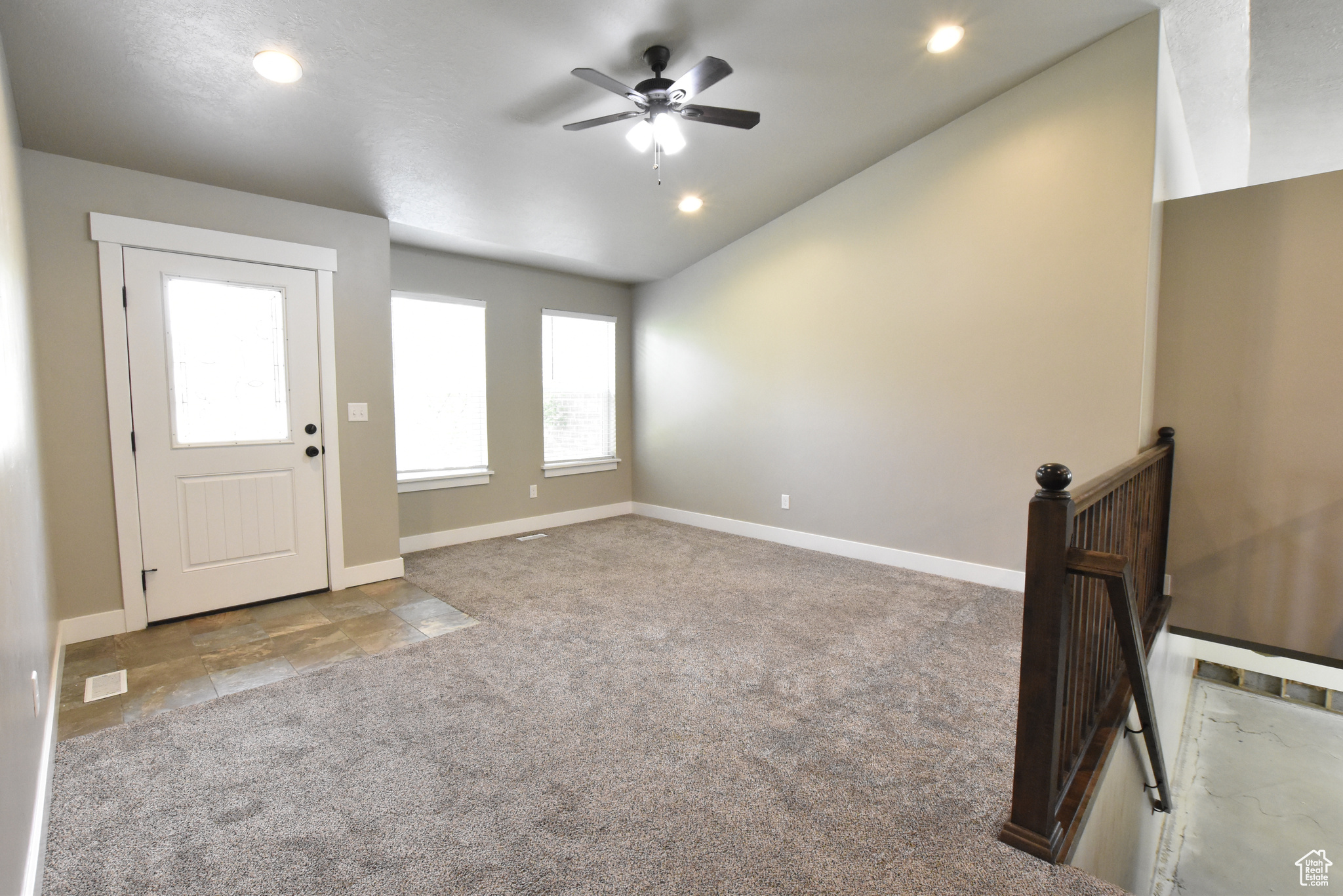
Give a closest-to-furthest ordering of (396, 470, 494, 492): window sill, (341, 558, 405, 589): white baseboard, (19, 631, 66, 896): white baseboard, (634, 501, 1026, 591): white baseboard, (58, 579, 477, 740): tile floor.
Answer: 1. (19, 631, 66, 896): white baseboard
2. (58, 579, 477, 740): tile floor
3. (634, 501, 1026, 591): white baseboard
4. (341, 558, 405, 589): white baseboard
5. (396, 470, 494, 492): window sill

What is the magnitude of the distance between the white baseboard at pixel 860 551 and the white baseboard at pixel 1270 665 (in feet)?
4.56

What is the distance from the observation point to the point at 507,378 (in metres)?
5.12

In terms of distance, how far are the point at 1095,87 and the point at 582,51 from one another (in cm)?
275

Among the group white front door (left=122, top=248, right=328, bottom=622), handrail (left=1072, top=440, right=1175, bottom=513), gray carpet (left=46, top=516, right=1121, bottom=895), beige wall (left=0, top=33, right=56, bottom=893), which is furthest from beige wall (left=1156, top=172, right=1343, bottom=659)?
white front door (left=122, top=248, right=328, bottom=622)

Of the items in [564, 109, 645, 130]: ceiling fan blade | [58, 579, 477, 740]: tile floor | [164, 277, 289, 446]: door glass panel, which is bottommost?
[58, 579, 477, 740]: tile floor

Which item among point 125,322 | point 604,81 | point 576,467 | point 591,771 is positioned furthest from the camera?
point 576,467

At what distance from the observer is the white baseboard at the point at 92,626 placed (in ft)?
9.34

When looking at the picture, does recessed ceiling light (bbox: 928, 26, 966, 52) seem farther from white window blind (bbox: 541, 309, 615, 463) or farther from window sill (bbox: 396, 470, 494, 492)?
window sill (bbox: 396, 470, 494, 492)

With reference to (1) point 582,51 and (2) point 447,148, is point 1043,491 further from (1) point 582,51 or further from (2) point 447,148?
(2) point 447,148

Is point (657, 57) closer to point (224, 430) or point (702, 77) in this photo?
point (702, 77)

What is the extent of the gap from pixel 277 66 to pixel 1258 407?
5.08 metres

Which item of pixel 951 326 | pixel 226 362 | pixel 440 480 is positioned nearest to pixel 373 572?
pixel 440 480

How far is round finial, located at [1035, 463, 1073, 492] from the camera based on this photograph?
143cm

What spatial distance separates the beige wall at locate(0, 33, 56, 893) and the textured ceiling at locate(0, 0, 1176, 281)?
43 centimetres
